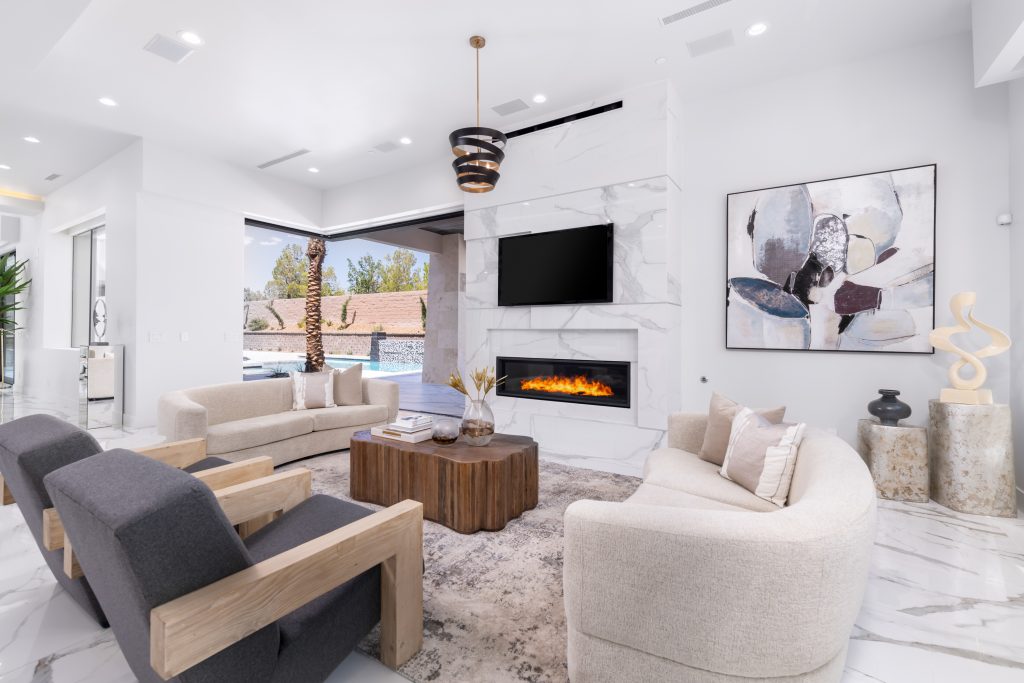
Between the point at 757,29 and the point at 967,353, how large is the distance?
2.51m

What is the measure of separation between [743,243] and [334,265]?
7604 mm

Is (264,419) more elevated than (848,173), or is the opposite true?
(848,173)

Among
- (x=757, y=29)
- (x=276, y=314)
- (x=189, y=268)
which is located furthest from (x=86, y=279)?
(x=757, y=29)

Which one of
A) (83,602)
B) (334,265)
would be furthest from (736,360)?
(334,265)

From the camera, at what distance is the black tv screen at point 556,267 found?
4305 millimetres

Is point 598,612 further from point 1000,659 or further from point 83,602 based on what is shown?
point 83,602

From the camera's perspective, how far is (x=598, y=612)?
1.34 m

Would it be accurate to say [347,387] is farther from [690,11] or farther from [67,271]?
[67,271]

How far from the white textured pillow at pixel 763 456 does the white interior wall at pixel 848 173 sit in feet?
5.76

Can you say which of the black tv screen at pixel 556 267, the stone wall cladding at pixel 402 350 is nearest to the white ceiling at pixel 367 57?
the black tv screen at pixel 556 267

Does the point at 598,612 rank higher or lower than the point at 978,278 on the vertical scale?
lower

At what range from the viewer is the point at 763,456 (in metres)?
2.23

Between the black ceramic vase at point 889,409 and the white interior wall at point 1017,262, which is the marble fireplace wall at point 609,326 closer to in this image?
the black ceramic vase at point 889,409

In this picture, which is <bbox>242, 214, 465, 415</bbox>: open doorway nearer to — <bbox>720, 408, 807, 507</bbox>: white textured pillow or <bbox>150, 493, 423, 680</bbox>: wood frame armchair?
<bbox>720, 408, 807, 507</bbox>: white textured pillow
